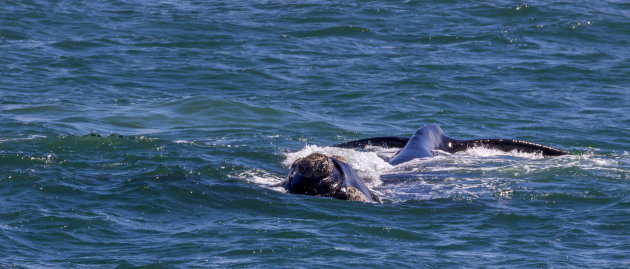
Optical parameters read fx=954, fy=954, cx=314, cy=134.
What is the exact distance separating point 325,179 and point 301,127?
7.21 metres

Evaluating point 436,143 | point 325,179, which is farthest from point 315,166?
point 436,143

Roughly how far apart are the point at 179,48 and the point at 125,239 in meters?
16.4

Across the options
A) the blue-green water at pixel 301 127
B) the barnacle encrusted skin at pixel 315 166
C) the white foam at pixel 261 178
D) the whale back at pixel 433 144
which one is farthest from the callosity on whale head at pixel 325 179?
the whale back at pixel 433 144

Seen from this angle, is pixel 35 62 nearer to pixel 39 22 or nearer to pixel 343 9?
pixel 39 22

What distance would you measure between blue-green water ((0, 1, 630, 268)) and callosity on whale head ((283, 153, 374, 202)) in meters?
0.20

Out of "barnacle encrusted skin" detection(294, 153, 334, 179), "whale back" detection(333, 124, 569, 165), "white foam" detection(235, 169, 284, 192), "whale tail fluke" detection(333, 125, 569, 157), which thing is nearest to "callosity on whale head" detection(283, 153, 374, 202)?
"barnacle encrusted skin" detection(294, 153, 334, 179)

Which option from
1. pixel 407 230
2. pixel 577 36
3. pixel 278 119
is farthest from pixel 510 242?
pixel 577 36

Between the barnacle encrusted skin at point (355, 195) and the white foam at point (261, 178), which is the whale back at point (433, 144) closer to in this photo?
the white foam at point (261, 178)

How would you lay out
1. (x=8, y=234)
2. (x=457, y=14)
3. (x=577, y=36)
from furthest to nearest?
(x=457, y=14) → (x=577, y=36) → (x=8, y=234)

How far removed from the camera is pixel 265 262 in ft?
30.9

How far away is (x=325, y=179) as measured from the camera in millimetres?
11445

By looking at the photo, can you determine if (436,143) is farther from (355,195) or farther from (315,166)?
(315,166)

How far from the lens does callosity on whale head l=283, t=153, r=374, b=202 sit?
11234 millimetres

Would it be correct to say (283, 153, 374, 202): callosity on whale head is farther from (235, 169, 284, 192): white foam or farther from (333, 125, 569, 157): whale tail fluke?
(333, 125, 569, 157): whale tail fluke
